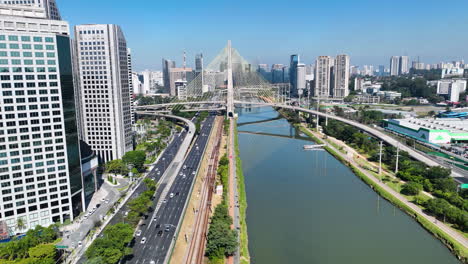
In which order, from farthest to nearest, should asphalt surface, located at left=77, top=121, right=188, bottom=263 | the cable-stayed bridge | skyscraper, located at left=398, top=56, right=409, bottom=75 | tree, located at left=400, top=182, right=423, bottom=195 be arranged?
skyscraper, located at left=398, top=56, right=409, bottom=75, the cable-stayed bridge, tree, located at left=400, top=182, right=423, bottom=195, asphalt surface, located at left=77, top=121, right=188, bottom=263

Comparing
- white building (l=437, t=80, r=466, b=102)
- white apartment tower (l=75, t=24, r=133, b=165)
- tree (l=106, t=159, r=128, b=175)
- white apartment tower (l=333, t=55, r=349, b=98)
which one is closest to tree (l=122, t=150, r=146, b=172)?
tree (l=106, t=159, r=128, b=175)

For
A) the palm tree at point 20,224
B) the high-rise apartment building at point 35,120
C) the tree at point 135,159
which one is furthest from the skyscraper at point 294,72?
the palm tree at point 20,224

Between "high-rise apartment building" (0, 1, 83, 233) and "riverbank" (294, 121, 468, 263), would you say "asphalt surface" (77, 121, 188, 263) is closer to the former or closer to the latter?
"high-rise apartment building" (0, 1, 83, 233)

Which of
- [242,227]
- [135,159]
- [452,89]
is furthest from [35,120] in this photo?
[452,89]

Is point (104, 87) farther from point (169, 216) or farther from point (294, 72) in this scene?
point (294, 72)

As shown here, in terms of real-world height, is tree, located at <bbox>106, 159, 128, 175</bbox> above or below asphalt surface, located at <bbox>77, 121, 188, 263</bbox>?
above

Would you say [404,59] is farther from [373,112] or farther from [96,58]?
[96,58]
